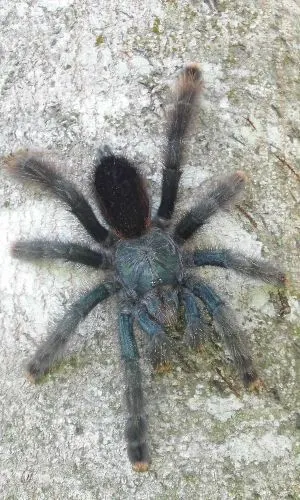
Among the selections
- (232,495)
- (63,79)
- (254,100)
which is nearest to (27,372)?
(232,495)

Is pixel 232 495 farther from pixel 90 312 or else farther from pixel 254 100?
pixel 254 100

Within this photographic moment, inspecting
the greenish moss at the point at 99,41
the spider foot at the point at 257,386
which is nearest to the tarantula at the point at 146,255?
the spider foot at the point at 257,386

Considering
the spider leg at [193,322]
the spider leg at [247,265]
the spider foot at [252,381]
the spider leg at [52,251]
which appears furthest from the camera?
the spider leg at [52,251]

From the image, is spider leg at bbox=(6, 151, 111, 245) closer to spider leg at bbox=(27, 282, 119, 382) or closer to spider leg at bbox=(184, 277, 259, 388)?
spider leg at bbox=(27, 282, 119, 382)

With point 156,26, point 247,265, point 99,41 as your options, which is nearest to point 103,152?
point 99,41

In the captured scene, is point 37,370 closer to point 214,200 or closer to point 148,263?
point 148,263

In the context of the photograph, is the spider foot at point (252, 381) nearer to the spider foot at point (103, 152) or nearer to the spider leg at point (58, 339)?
the spider leg at point (58, 339)
